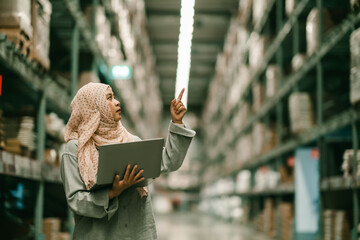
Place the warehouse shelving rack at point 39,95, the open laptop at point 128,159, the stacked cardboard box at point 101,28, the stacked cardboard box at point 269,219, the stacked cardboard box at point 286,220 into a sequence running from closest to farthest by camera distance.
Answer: the open laptop at point 128,159
the warehouse shelving rack at point 39,95
the stacked cardboard box at point 101,28
the stacked cardboard box at point 286,220
the stacked cardboard box at point 269,219

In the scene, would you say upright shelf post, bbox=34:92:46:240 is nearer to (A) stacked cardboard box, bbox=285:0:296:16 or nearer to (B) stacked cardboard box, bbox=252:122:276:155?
A: (A) stacked cardboard box, bbox=285:0:296:16

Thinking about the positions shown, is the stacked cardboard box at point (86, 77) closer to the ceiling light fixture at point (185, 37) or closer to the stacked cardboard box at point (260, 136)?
the ceiling light fixture at point (185, 37)

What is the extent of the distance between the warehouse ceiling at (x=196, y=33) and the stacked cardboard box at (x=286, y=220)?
420 cm

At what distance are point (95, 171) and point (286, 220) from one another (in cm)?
582

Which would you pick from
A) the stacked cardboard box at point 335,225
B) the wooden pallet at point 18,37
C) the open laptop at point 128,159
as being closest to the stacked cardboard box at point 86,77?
the wooden pallet at point 18,37

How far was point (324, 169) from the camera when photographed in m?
5.57

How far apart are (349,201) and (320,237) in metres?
0.68

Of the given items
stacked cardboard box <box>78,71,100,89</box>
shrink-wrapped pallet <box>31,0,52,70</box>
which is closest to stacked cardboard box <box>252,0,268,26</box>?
stacked cardboard box <box>78,71,100,89</box>

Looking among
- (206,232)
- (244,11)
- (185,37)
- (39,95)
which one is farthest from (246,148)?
(39,95)

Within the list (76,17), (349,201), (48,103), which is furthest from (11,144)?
(349,201)

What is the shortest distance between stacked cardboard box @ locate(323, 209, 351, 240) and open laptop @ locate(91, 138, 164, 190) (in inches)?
131

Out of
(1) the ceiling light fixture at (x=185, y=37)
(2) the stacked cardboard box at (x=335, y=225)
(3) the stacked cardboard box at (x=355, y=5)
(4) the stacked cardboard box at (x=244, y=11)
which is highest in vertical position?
(4) the stacked cardboard box at (x=244, y=11)

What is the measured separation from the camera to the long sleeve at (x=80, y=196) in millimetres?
2152

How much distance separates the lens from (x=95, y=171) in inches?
87.4
